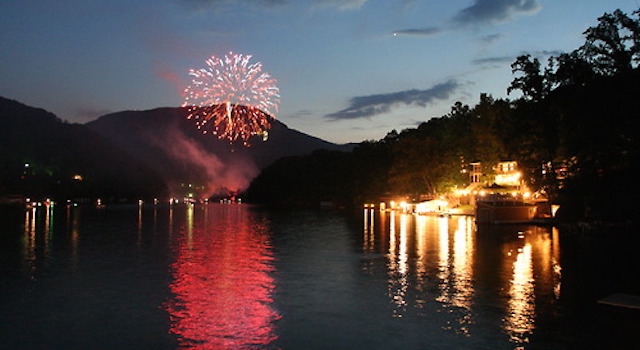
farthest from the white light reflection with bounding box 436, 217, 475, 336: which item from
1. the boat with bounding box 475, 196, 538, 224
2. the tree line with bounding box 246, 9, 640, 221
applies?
the boat with bounding box 475, 196, 538, 224

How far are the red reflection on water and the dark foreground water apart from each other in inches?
2.2

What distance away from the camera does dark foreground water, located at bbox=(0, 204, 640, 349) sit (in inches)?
535

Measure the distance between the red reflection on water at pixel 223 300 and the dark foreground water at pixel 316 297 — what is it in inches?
2.2

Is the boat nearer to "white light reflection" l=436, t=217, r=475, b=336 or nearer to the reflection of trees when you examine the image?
Result: the reflection of trees

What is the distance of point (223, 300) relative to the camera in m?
17.9

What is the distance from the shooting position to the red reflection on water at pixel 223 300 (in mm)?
13500

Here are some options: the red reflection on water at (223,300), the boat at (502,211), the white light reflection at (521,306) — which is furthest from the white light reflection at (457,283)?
the boat at (502,211)

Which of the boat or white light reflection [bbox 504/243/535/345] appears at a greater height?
the boat

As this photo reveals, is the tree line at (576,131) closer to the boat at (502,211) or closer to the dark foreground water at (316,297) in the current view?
the boat at (502,211)

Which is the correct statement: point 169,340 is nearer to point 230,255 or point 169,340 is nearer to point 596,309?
point 596,309

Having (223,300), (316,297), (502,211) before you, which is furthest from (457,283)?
(502,211)

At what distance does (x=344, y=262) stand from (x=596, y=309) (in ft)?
44.8

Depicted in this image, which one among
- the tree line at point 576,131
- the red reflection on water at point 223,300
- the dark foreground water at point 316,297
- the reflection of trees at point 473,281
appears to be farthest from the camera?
the tree line at point 576,131

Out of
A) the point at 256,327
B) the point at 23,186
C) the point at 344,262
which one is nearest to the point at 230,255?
the point at 344,262
